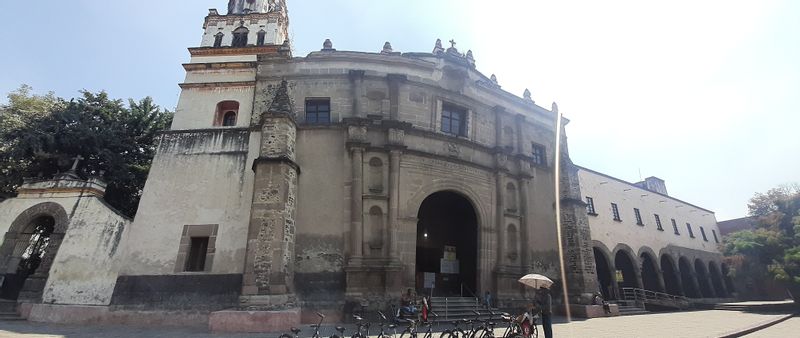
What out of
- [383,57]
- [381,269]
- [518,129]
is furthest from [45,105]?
[518,129]

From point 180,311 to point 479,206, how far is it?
39.2 feet

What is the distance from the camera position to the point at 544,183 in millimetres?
19812

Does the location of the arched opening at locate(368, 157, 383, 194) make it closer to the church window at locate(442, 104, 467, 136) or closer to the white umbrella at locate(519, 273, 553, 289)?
the church window at locate(442, 104, 467, 136)

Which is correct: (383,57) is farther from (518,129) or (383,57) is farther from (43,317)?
(43,317)

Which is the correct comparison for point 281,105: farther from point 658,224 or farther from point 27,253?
point 658,224

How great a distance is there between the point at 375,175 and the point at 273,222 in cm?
456

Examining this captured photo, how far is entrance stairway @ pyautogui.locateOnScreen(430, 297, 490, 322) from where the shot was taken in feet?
46.5

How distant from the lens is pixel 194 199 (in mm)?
14969

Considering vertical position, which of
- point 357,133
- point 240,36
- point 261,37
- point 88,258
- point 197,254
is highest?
point 240,36

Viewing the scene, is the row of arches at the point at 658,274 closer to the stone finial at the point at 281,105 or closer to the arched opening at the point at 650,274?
the arched opening at the point at 650,274

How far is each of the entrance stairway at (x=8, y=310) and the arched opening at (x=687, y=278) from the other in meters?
39.4

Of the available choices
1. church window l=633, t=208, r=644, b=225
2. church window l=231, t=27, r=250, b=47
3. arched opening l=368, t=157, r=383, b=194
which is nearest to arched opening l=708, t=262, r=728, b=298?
church window l=633, t=208, r=644, b=225

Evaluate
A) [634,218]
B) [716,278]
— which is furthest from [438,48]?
[716,278]

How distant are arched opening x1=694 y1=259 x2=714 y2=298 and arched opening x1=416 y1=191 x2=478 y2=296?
25.7 m
